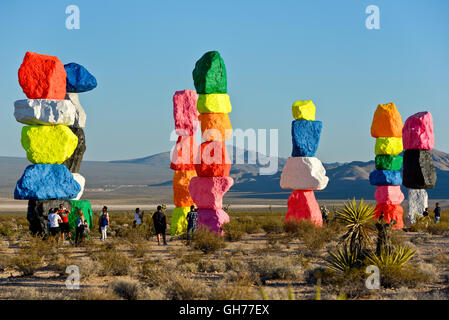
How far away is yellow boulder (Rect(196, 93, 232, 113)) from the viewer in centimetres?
2062

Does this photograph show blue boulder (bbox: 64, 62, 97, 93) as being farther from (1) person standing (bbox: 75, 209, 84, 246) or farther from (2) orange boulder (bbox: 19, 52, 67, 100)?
(1) person standing (bbox: 75, 209, 84, 246)

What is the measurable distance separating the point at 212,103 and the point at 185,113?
216cm

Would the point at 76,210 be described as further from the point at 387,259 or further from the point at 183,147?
the point at 387,259

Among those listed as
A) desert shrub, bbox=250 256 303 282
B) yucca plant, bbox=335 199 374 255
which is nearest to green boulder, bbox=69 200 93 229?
desert shrub, bbox=250 256 303 282

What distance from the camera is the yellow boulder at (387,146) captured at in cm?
2518

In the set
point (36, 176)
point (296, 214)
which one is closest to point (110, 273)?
point (36, 176)

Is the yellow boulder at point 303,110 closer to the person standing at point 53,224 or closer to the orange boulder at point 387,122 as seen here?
the orange boulder at point 387,122

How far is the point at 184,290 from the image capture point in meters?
9.79

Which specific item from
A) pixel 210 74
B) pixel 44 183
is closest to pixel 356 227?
pixel 210 74

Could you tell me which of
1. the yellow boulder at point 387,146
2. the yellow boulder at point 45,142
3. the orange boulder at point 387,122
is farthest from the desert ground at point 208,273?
the orange boulder at point 387,122

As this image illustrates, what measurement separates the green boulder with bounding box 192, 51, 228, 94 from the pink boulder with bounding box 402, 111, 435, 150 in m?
8.45

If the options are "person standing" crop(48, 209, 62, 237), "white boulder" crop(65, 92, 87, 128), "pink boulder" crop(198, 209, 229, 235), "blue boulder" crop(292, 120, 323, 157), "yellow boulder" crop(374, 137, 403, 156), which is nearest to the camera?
"person standing" crop(48, 209, 62, 237)

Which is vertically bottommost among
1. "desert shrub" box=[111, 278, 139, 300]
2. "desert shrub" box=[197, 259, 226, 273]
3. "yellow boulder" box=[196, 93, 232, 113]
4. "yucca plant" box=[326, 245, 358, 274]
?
"desert shrub" box=[197, 259, 226, 273]

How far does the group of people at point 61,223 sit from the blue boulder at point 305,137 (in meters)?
8.89
